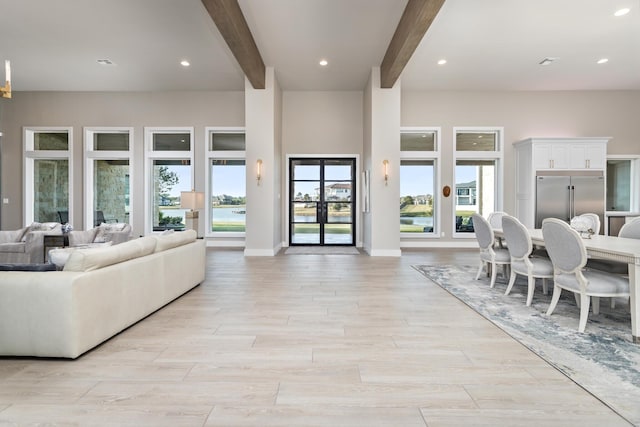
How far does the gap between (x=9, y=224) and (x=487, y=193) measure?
11240 mm

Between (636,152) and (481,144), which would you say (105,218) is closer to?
(481,144)

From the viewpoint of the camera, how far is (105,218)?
814 centimetres

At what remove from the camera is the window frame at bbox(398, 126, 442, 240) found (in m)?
7.83

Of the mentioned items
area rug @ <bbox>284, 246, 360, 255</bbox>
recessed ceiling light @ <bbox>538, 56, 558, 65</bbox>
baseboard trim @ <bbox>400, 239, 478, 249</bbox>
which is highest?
recessed ceiling light @ <bbox>538, 56, 558, 65</bbox>

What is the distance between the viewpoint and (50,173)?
8102mm

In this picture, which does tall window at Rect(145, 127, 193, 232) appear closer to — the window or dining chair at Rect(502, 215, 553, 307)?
dining chair at Rect(502, 215, 553, 307)

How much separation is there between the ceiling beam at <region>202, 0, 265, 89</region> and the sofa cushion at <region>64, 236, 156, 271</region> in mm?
2833

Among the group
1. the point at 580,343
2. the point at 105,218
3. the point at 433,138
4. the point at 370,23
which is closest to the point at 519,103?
the point at 433,138

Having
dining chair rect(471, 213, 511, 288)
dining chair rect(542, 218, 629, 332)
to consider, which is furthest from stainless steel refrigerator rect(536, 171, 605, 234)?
dining chair rect(542, 218, 629, 332)

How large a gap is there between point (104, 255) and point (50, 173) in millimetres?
7522

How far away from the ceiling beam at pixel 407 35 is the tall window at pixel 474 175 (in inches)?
109

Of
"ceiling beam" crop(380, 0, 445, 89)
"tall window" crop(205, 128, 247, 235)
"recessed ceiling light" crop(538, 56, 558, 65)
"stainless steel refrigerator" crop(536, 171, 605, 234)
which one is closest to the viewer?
"ceiling beam" crop(380, 0, 445, 89)

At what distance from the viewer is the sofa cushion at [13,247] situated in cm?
486

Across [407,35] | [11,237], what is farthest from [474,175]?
[11,237]
